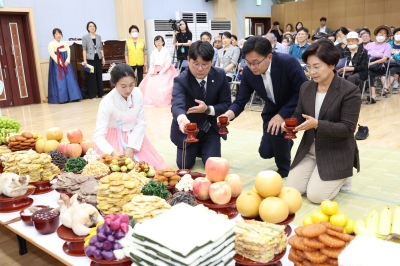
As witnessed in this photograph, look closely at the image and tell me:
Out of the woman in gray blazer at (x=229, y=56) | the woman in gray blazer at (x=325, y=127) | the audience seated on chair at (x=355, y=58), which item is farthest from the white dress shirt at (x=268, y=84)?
the woman in gray blazer at (x=229, y=56)

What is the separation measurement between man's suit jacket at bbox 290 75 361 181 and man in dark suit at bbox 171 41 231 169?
2.32 feet

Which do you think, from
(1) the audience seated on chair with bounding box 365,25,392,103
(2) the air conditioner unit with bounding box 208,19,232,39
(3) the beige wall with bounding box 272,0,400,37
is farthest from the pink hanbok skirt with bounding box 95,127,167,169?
(3) the beige wall with bounding box 272,0,400,37

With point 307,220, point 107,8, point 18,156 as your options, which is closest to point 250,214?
point 307,220

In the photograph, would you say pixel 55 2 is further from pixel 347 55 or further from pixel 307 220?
pixel 307 220

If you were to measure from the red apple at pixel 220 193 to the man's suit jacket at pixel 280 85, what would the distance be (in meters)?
1.40

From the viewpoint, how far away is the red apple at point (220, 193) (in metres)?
1.59

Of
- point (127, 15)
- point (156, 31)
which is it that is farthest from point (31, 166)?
point (156, 31)

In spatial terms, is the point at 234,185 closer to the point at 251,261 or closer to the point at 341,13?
the point at 251,261

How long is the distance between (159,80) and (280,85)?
481 cm

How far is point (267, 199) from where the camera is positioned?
4.86ft

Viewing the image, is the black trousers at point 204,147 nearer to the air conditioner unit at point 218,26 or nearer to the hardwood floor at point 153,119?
the hardwood floor at point 153,119

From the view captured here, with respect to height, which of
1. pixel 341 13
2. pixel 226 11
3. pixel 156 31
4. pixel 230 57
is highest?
pixel 226 11

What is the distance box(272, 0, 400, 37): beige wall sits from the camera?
11791 millimetres

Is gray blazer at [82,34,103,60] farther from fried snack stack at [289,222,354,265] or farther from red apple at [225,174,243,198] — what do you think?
fried snack stack at [289,222,354,265]
